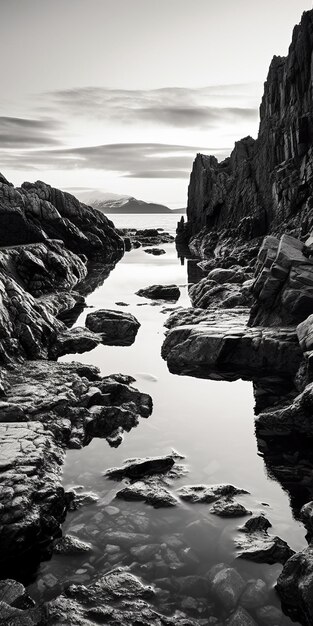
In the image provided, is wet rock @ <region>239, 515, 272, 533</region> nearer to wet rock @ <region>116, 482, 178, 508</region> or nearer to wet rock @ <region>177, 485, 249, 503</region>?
wet rock @ <region>177, 485, 249, 503</region>

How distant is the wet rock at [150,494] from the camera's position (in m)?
14.5

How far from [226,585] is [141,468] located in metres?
5.55

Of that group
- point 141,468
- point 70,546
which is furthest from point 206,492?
point 70,546

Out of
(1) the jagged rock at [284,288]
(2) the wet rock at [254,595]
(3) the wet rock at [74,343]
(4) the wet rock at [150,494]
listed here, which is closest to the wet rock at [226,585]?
(2) the wet rock at [254,595]

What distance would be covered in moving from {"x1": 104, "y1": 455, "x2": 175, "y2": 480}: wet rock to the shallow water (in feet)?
1.42

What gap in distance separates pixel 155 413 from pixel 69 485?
640 centimetres

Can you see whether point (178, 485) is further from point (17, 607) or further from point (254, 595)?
point (17, 607)

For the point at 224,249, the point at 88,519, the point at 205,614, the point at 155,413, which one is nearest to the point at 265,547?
the point at 205,614

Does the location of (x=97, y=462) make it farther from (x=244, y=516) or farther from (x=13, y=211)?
(x=13, y=211)

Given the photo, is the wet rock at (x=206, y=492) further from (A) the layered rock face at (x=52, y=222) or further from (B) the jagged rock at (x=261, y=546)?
(A) the layered rock face at (x=52, y=222)

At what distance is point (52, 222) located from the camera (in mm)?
69938

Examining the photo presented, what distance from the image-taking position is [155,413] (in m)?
21.1

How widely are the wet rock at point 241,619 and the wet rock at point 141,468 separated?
6135 mm

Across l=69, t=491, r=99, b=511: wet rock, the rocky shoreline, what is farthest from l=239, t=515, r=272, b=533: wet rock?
l=69, t=491, r=99, b=511: wet rock
